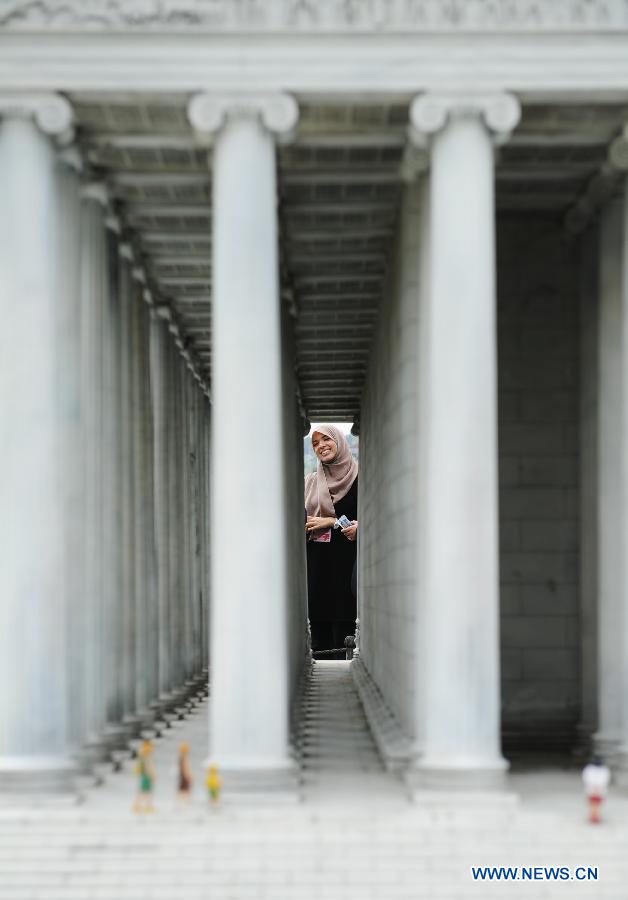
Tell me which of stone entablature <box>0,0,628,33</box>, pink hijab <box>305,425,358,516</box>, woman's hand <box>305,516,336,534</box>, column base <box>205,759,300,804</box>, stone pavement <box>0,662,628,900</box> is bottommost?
stone pavement <box>0,662,628,900</box>

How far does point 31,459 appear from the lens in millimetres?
36125

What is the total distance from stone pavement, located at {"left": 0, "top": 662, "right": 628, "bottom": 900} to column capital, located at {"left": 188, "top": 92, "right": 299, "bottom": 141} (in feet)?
58.3

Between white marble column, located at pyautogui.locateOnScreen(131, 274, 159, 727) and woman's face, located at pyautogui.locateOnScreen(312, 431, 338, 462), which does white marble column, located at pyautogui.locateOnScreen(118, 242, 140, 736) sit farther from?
woman's face, located at pyautogui.locateOnScreen(312, 431, 338, 462)

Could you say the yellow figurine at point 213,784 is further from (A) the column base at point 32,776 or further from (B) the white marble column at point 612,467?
(B) the white marble column at point 612,467

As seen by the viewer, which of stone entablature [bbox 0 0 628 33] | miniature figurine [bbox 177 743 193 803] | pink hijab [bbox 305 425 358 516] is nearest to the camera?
miniature figurine [bbox 177 743 193 803]

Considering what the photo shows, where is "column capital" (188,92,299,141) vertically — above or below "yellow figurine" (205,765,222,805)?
above

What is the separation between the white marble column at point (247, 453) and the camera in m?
35.4

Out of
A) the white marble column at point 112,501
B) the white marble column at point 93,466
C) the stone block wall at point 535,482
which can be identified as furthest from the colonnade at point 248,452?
the stone block wall at point 535,482

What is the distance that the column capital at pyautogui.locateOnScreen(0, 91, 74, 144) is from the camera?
120ft

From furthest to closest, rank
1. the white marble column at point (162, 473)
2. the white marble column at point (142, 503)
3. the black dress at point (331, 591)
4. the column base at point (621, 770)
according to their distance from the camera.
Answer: the black dress at point (331, 591) < the white marble column at point (162, 473) < the white marble column at point (142, 503) < the column base at point (621, 770)

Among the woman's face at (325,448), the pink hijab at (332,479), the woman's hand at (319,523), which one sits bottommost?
the woman's hand at (319,523)

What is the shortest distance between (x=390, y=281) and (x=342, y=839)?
25232mm

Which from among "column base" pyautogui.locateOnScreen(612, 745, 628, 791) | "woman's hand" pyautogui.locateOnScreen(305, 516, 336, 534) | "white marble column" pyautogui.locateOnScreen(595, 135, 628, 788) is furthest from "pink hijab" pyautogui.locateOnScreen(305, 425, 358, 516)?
"column base" pyautogui.locateOnScreen(612, 745, 628, 791)

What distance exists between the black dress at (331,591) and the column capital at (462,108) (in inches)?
2986
